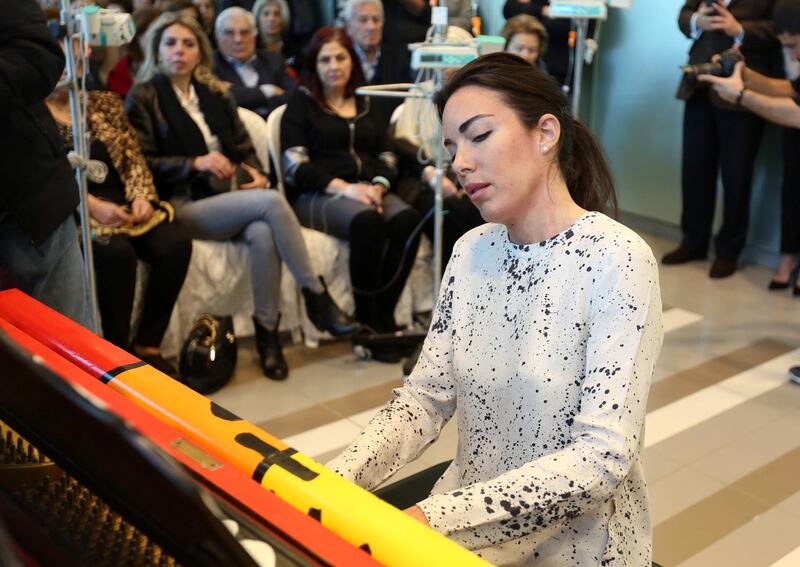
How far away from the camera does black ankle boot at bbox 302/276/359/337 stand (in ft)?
11.6

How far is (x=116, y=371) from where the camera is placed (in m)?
1.03

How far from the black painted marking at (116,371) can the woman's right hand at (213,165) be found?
2580mm

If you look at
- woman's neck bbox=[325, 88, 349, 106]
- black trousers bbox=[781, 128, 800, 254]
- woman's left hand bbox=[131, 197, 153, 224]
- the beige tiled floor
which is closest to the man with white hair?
woman's neck bbox=[325, 88, 349, 106]

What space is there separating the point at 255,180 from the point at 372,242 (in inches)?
22.4

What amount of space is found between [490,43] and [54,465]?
8.99 feet

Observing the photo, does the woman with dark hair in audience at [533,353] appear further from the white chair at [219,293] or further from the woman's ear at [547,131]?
the white chair at [219,293]

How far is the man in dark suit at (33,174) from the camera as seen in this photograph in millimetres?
1898

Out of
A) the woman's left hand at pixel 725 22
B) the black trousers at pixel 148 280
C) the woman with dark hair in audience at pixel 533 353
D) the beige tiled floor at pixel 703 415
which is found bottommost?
the beige tiled floor at pixel 703 415

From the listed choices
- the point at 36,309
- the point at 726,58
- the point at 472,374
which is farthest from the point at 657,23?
the point at 36,309

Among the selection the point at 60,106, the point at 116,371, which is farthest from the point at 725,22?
the point at 116,371

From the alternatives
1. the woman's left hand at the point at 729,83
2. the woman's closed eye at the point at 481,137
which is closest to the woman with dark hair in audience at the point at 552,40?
the woman's left hand at the point at 729,83

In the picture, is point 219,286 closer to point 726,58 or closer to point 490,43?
point 490,43

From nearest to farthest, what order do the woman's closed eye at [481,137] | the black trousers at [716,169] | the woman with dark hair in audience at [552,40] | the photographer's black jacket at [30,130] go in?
1. the woman's closed eye at [481,137]
2. the photographer's black jacket at [30,130]
3. the black trousers at [716,169]
4. the woman with dark hair in audience at [552,40]

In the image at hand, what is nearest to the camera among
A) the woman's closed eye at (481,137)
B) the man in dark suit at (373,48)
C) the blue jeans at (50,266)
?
the woman's closed eye at (481,137)
